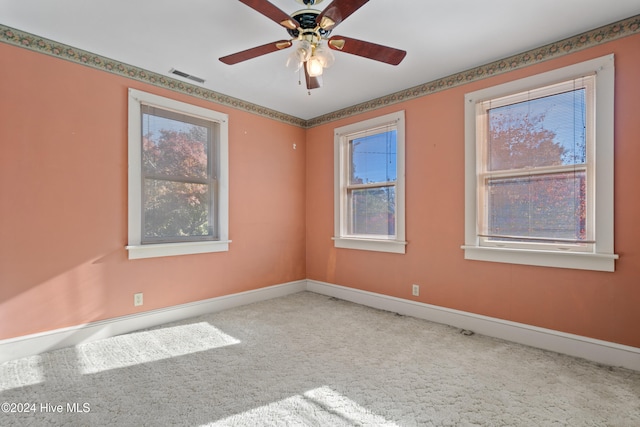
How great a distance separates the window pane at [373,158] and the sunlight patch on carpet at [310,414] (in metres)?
2.57

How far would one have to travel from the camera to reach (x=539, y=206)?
2.74 meters

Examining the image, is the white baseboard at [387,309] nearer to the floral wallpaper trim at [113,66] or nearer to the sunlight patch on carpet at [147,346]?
the sunlight patch on carpet at [147,346]

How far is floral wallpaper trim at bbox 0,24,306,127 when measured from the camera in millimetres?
2475

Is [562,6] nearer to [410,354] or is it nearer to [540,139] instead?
[540,139]

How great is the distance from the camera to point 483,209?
10.1 feet

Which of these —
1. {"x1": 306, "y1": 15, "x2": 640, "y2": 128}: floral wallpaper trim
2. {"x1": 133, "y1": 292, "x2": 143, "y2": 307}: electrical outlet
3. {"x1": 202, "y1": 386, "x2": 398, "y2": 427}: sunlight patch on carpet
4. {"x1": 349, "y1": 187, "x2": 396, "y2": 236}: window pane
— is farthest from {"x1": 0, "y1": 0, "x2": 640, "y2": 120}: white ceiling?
{"x1": 202, "y1": 386, "x2": 398, "y2": 427}: sunlight patch on carpet

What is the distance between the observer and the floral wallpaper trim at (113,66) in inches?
97.4

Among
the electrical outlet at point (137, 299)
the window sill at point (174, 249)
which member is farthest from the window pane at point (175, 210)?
the electrical outlet at point (137, 299)

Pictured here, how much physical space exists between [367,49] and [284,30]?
0.77 m

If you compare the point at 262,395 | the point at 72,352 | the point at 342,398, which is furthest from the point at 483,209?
the point at 72,352

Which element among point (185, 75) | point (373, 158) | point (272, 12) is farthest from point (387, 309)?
point (185, 75)

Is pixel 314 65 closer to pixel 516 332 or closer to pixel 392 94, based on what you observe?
pixel 392 94

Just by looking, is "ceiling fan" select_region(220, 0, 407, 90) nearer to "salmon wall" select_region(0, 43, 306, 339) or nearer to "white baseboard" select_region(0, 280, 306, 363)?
"salmon wall" select_region(0, 43, 306, 339)

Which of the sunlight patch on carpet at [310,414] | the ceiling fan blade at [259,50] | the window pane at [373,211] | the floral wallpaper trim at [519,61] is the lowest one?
the sunlight patch on carpet at [310,414]
